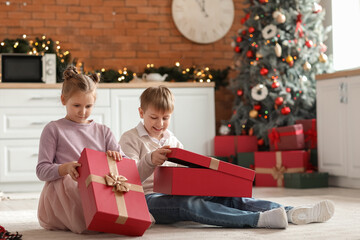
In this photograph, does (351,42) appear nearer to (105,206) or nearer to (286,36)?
(286,36)

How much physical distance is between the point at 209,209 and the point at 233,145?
2.89 m

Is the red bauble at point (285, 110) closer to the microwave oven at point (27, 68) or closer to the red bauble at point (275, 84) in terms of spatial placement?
the red bauble at point (275, 84)

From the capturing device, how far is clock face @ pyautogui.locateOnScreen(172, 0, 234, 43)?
19.4 ft

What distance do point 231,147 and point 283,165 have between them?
67 centimetres

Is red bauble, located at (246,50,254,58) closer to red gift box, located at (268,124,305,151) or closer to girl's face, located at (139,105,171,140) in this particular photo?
red gift box, located at (268,124,305,151)

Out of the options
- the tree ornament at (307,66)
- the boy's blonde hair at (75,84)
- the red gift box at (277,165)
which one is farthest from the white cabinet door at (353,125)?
the boy's blonde hair at (75,84)

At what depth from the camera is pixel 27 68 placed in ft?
16.7

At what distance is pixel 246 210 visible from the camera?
2.41 meters

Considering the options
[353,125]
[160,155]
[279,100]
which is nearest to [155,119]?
[160,155]

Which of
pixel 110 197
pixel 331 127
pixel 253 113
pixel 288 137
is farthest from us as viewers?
pixel 253 113

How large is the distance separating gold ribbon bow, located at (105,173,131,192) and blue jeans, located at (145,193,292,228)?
0.31m

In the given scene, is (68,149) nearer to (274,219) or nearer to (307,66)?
(274,219)

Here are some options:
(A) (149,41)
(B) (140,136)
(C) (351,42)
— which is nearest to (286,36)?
(C) (351,42)

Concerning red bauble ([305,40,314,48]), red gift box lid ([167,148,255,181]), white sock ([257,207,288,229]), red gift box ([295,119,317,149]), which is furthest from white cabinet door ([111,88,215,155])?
white sock ([257,207,288,229])
